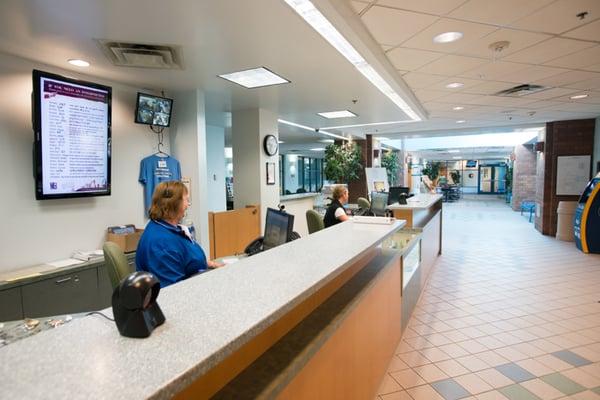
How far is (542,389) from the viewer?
2439 millimetres

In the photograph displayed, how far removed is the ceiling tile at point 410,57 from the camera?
3325 mm

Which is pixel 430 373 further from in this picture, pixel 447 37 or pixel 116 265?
pixel 447 37

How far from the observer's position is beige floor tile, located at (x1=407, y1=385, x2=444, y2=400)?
238cm

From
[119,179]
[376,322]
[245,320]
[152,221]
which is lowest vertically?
[376,322]

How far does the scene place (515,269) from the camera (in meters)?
5.45

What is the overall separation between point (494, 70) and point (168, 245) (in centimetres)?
402

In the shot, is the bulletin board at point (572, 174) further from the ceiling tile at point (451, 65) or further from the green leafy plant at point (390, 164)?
the ceiling tile at point (451, 65)

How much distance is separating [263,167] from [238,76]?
205 cm

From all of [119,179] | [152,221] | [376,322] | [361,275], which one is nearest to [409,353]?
[376,322]

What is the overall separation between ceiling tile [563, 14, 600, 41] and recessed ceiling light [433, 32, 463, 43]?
36.2 inches

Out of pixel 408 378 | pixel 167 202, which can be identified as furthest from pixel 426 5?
pixel 408 378

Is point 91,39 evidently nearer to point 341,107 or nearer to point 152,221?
point 152,221

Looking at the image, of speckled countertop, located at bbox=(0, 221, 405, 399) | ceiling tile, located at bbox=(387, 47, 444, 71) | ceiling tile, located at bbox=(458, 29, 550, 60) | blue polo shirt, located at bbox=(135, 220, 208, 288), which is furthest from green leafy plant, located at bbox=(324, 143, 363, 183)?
speckled countertop, located at bbox=(0, 221, 405, 399)

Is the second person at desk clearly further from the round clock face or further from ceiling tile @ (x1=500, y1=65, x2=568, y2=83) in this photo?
ceiling tile @ (x1=500, y1=65, x2=568, y2=83)
